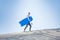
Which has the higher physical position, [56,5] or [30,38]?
[56,5]

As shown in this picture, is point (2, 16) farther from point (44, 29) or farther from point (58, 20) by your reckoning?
point (58, 20)

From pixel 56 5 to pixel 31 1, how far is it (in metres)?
1.24

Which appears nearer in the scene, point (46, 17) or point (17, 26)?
point (17, 26)

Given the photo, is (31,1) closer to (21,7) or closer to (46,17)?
(21,7)

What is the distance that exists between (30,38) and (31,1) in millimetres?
1786

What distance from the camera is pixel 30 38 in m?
4.74

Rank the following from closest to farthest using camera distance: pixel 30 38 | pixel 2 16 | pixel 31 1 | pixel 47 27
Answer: pixel 30 38
pixel 2 16
pixel 31 1
pixel 47 27

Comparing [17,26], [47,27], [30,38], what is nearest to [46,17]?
[47,27]

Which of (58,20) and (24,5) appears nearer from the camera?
(24,5)

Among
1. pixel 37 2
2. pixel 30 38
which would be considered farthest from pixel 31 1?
pixel 30 38

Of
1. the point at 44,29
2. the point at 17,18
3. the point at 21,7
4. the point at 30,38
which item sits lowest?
the point at 30,38

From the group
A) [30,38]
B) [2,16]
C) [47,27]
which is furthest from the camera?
[47,27]

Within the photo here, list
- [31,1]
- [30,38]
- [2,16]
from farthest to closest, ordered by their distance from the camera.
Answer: [31,1], [2,16], [30,38]

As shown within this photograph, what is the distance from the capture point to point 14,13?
5.59 meters
